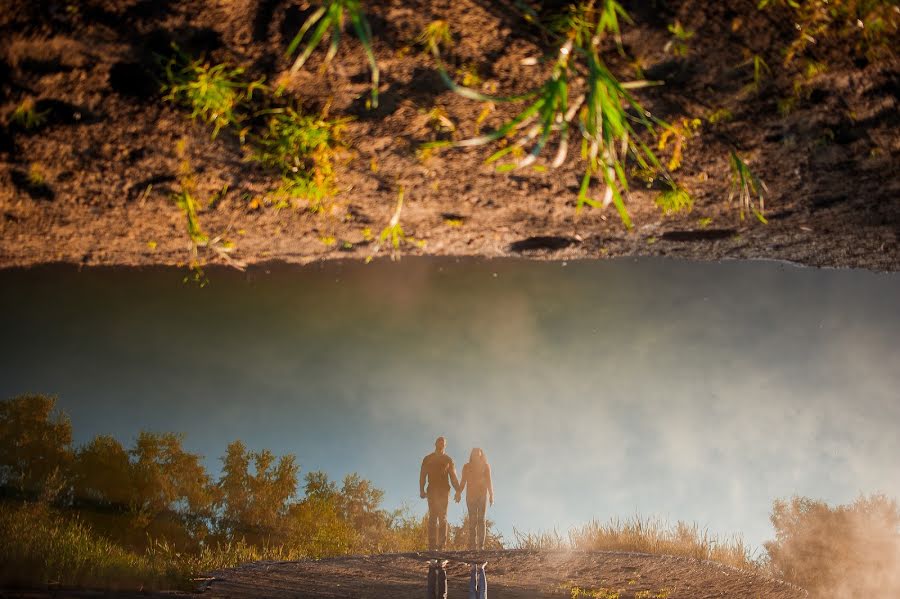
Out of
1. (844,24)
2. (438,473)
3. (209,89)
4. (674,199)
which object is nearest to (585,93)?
(844,24)

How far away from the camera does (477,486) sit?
7035 millimetres

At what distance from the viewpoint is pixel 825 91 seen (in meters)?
1.75

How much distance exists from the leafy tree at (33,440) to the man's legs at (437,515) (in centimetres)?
714

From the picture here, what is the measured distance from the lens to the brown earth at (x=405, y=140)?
5.30 ft

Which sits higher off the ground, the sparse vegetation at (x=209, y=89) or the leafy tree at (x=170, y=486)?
the sparse vegetation at (x=209, y=89)

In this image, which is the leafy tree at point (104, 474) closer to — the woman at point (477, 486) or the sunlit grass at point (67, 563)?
the sunlit grass at point (67, 563)

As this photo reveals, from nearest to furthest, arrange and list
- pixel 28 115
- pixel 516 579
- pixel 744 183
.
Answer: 1. pixel 28 115
2. pixel 744 183
3. pixel 516 579

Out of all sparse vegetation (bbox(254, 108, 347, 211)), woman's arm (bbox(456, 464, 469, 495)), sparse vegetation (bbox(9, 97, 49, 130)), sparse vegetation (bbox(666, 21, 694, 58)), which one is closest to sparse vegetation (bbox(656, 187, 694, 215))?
sparse vegetation (bbox(666, 21, 694, 58))

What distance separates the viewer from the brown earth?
162 cm

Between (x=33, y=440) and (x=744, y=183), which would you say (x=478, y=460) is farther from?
(x=33, y=440)

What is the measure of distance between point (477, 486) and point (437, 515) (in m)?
0.73

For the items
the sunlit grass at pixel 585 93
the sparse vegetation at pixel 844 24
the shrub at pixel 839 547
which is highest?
the sparse vegetation at pixel 844 24

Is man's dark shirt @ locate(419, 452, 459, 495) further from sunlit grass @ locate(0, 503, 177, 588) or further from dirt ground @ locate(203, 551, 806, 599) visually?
sunlit grass @ locate(0, 503, 177, 588)

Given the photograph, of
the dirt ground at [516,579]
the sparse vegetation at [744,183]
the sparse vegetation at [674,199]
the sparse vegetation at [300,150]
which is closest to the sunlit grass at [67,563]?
the dirt ground at [516,579]
